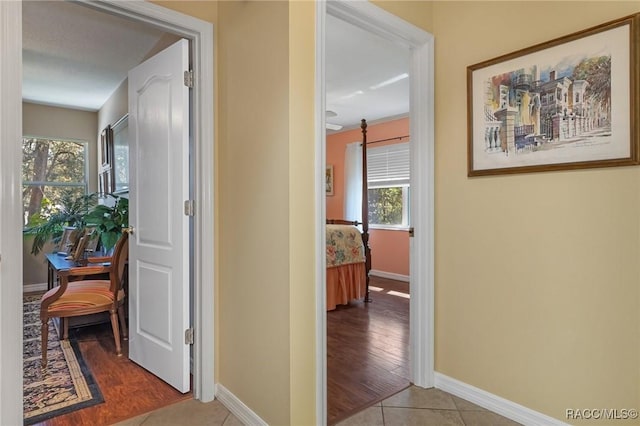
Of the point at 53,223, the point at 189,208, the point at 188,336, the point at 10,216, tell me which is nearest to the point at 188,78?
the point at 189,208

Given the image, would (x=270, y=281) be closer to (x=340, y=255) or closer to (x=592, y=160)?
(x=592, y=160)

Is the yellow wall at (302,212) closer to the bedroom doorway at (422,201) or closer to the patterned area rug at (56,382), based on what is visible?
the bedroom doorway at (422,201)

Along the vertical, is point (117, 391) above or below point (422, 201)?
below

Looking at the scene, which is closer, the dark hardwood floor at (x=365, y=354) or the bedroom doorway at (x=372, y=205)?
the dark hardwood floor at (x=365, y=354)

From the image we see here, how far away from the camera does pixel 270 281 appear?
169 cm

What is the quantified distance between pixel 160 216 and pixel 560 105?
2.16 meters

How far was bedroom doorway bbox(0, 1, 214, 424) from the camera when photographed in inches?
57.8

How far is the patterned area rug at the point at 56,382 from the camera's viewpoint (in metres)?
1.99

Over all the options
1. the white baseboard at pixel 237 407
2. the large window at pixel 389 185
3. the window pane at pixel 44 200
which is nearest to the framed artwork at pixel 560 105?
the white baseboard at pixel 237 407

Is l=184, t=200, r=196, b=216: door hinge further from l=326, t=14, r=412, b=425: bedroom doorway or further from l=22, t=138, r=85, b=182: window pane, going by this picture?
l=22, t=138, r=85, b=182: window pane

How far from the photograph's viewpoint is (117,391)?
7.07ft

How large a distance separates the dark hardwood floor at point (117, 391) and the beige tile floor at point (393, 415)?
0.32 ft

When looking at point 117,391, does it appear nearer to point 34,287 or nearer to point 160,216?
point 160,216

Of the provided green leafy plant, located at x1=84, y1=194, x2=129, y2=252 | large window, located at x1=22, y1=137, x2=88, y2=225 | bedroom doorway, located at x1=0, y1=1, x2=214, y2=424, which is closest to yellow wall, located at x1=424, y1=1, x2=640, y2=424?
bedroom doorway, located at x1=0, y1=1, x2=214, y2=424
